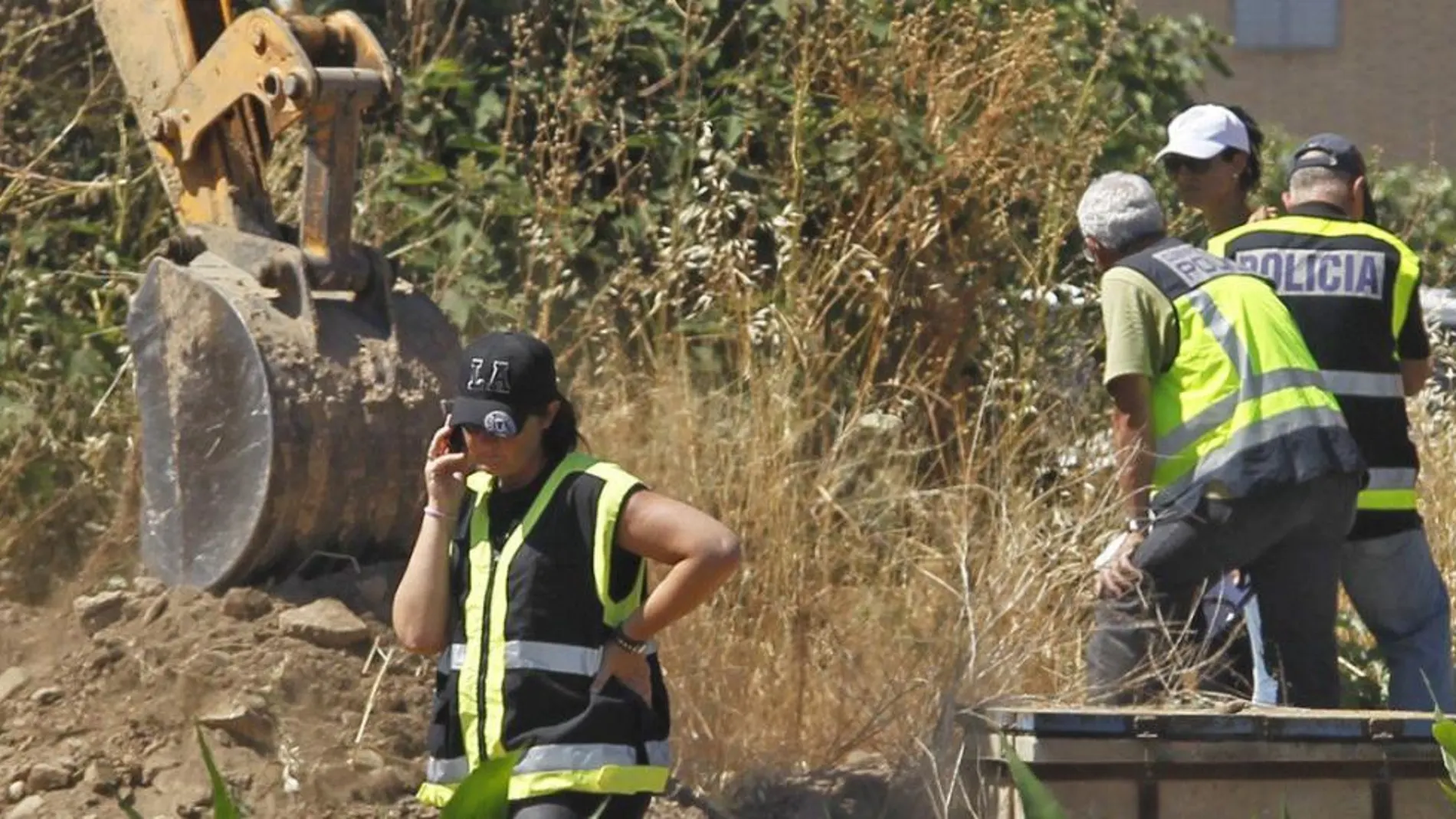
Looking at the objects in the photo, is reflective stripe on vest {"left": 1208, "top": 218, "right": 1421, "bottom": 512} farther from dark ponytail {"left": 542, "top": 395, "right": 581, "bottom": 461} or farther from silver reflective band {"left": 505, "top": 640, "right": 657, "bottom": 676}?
silver reflective band {"left": 505, "top": 640, "right": 657, "bottom": 676}

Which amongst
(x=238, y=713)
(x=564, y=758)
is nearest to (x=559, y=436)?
(x=564, y=758)

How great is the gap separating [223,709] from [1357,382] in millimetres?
2685

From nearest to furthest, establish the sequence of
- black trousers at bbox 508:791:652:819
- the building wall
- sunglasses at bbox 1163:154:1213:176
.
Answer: black trousers at bbox 508:791:652:819
sunglasses at bbox 1163:154:1213:176
the building wall

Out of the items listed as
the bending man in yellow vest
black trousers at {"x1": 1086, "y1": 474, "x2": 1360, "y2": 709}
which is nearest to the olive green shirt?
the bending man in yellow vest

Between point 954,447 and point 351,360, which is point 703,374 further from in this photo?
point 351,360

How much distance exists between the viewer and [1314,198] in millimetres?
6621

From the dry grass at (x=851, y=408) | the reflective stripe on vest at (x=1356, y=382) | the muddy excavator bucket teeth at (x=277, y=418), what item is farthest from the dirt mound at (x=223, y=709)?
the reflective stripe on vest at (x=1356, y=382)

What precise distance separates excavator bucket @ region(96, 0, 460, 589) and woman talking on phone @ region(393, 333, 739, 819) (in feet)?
6.00

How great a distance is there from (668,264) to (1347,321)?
7.63ft

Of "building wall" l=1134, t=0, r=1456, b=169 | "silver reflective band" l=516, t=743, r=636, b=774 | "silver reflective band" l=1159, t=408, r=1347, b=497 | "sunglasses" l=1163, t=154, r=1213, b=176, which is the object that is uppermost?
"building wall" l=1134, t=0, r=1456, b=169

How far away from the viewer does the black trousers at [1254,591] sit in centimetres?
601

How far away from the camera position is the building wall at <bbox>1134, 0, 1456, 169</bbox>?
22672 millimetres

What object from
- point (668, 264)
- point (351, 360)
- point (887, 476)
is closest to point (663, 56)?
point (668, 264)

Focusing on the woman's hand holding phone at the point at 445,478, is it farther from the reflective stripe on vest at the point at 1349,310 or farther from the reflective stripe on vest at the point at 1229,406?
the reflective stripe on vest at the point at 1349,310
